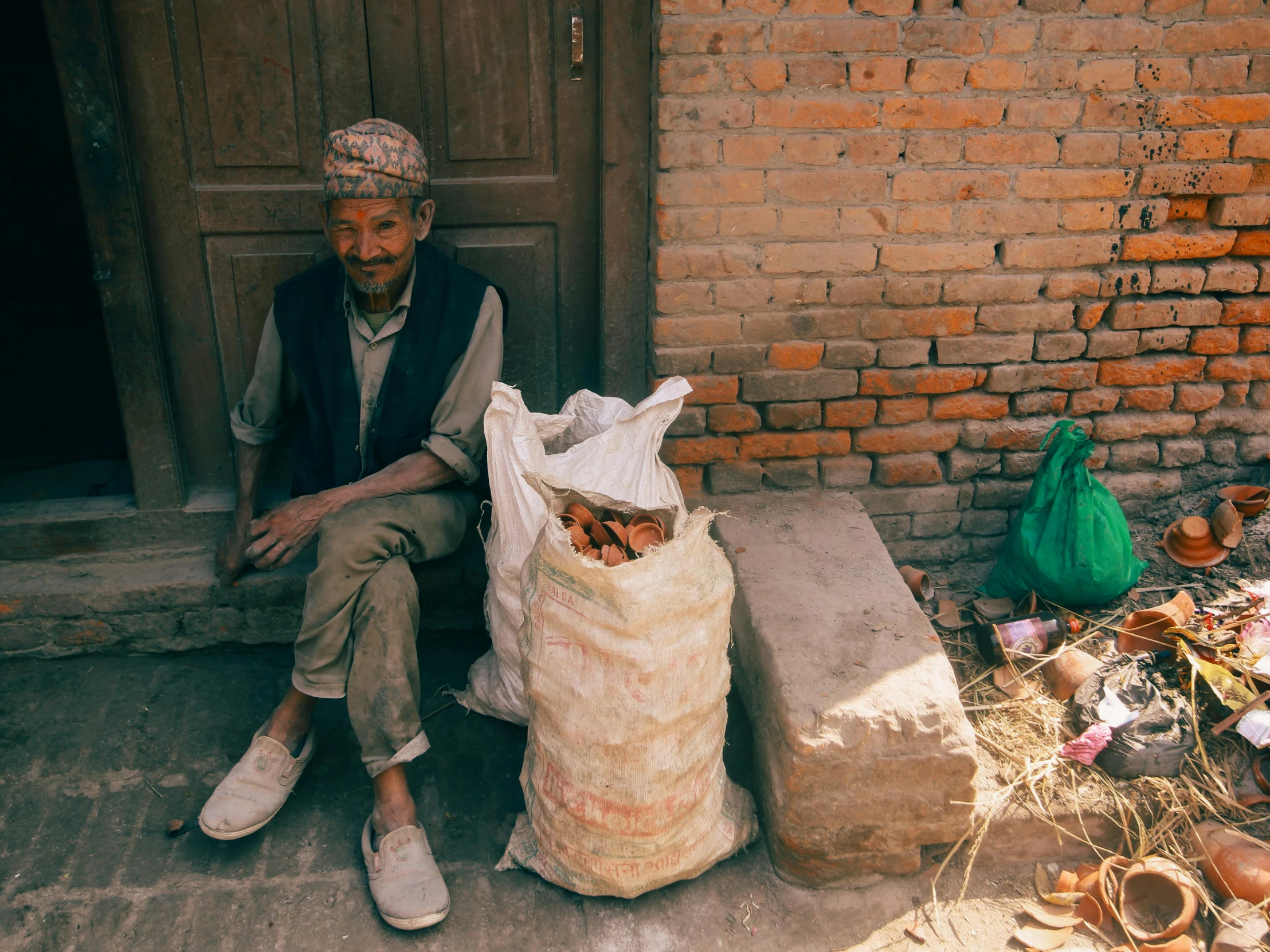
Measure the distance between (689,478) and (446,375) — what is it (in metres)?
0.87

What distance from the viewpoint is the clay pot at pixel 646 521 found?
2.19 metres

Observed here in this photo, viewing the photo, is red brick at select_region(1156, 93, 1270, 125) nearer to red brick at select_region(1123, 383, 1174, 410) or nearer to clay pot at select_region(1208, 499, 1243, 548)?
red brick at select_region(1123, 383, 1174, 410)

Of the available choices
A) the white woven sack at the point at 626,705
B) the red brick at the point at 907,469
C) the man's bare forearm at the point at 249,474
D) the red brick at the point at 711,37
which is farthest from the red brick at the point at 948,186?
the man's bare forearm at the point at 249,474

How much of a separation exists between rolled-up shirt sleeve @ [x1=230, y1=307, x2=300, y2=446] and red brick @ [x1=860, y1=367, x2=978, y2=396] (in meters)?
1.80

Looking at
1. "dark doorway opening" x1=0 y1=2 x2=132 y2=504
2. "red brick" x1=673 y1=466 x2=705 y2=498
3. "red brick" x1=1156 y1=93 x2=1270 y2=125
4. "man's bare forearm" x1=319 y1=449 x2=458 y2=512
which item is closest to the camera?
"man's bare forearm" x1=319 y1=449 x2=458 y2=512

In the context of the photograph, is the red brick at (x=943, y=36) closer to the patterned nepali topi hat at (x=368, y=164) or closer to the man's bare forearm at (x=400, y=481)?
the patterned nepali topi hat at (x=368, y=164)

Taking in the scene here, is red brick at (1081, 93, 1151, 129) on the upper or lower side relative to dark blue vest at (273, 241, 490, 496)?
upper

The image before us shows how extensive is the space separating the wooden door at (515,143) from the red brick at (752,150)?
50 cm

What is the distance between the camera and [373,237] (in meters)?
2.46

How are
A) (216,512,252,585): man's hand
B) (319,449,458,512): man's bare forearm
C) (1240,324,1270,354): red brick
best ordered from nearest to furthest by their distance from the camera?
(319,449,458,512): man's bare forearm → (216,512,252,585): man's hand → (1240,324,1270,354): red brick

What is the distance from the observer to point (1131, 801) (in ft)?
7.81

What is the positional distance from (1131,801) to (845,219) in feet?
5.92

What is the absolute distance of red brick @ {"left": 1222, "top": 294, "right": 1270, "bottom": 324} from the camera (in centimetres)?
302

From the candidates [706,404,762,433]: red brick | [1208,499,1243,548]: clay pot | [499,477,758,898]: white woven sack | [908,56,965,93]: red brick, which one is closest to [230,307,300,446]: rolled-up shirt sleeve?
[499,477,758,898]: white woven sack
